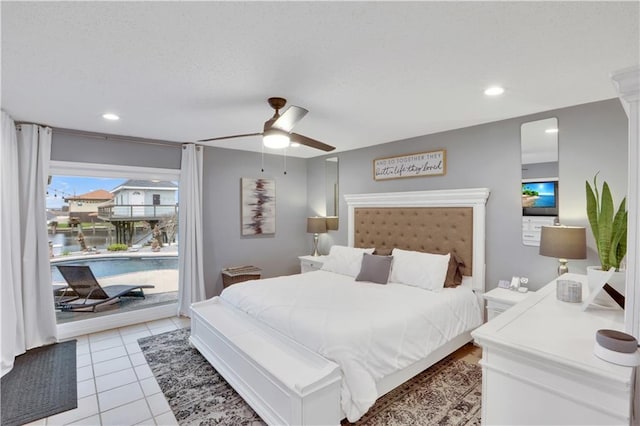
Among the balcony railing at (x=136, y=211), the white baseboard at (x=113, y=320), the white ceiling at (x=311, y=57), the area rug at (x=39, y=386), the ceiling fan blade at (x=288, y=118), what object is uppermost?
the white ceiling at (x=311, y=57)

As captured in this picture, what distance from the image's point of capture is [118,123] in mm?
3377

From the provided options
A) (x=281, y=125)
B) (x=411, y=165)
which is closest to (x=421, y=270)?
(x=411, y=165)

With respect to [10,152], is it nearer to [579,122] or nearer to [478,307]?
[478,307]

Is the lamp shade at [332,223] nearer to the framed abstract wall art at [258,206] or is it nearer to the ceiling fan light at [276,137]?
the framed abstract wall art at [258,206]

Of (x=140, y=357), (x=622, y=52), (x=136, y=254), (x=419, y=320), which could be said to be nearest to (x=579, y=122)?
(x=622, y=52)

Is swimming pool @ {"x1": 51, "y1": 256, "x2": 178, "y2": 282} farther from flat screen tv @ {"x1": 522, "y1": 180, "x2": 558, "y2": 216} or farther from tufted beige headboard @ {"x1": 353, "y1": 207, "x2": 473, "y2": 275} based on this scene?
flat screen tv @ {"x1": 522, "y1": 180, "x2": 558, "y2": 216}

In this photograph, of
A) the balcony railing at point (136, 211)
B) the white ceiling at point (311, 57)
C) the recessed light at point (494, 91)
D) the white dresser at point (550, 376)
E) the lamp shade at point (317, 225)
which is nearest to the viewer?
the white dresser at point (550, 376)

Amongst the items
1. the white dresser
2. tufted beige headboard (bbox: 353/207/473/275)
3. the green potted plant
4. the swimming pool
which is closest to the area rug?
the swimming pool

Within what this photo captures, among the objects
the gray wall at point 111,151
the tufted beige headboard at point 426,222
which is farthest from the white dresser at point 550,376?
the gray wall at point 111,151

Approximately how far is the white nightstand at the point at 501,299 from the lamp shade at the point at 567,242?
505 mm

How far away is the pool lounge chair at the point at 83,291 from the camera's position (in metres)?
3.89

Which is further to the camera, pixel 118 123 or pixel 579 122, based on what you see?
pixel 118 123

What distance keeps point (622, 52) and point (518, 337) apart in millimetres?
1771

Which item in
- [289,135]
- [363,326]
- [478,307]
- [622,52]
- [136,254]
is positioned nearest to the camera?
[622,52]
